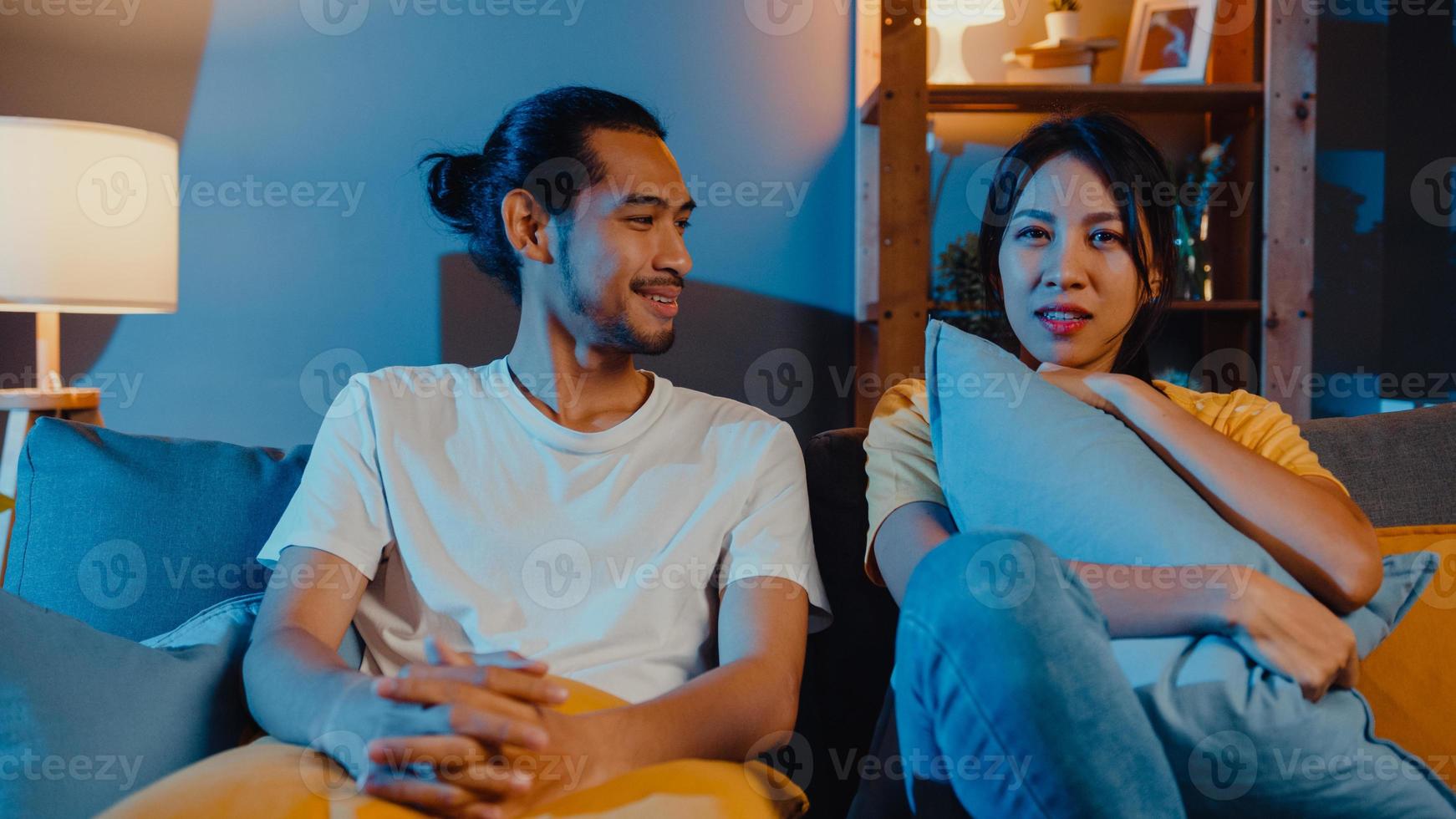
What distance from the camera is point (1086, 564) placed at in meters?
0.97

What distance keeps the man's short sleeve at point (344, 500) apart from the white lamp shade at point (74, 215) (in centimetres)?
82

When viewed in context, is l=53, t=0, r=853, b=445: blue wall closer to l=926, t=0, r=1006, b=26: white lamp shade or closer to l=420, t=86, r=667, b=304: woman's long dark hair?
l=926, t=0, r=1006, b=26: white lamp shade

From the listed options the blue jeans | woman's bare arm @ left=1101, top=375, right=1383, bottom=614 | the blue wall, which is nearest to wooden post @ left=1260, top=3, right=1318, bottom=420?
the blue wall

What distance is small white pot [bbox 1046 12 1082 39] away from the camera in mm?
2352

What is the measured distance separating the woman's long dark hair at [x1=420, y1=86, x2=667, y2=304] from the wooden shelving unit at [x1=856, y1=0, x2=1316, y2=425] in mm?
835

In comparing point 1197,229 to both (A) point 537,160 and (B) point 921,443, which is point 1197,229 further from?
(A) point 537,160

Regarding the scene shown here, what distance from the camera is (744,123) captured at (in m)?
2.42

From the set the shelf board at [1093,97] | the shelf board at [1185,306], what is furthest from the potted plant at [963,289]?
the shelf board at [1093,97]

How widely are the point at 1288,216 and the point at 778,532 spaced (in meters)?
1.70

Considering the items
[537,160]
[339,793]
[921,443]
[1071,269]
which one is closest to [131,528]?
[339,793]

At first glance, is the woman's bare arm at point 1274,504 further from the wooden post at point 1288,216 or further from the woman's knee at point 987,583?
the wooden post at point 1288,216

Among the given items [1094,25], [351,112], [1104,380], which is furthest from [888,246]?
[351,112]

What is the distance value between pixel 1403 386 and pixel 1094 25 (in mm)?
1203

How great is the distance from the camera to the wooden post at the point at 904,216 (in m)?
2.18
